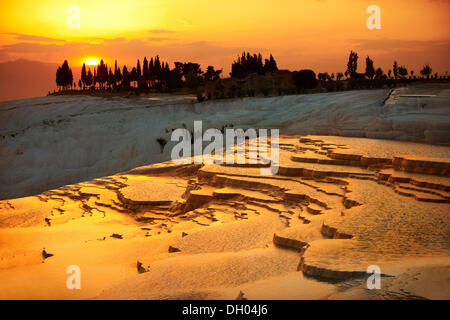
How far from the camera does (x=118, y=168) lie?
85.1ft

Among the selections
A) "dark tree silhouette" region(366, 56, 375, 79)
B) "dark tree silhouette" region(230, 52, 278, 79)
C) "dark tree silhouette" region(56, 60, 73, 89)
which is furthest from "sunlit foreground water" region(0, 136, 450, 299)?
"dark tree silhouette" region(56, 60, 73, 89)

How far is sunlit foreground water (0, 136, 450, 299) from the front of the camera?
6211mm

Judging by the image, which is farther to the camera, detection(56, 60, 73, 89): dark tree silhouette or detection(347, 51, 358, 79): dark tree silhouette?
detection(56, 60, 73, 89): dark tree silhouette

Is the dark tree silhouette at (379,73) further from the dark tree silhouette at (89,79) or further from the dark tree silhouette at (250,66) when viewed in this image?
the dark tree silhouette at (89,79)

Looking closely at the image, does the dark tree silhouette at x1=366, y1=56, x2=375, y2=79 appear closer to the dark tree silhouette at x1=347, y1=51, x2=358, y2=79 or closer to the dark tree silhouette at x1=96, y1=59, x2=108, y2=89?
the dark tree silhouette at x1=347, y1=51, x2=358, y2=79

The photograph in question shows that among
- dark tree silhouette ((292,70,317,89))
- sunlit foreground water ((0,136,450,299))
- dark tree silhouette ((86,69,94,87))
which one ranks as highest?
Result: dark tree silhouette ((86,69,94,87))

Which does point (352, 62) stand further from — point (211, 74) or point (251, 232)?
point (251, 232)

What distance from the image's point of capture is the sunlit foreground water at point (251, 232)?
6.21 meters

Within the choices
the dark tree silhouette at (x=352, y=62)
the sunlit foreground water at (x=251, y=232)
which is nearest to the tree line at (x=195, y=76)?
the dark tree silhouette at (x=352, y=62)

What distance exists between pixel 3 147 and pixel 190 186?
21025 mm

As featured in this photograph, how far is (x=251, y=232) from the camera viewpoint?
9.17m

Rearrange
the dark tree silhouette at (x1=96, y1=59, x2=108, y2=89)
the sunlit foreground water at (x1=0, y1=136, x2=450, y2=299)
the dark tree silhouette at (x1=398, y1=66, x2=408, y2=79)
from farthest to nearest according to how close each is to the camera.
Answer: the dark tree silhouette at (x1=96, y1=59, x2=108, y2=89)
the dark tree silhouette at (x1=398, y1=66, x2=408, y2=79)
the sunlit foreground water at (x1=0, y1=136, x2=450, y2=299)

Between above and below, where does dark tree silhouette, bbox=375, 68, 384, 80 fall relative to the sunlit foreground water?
above

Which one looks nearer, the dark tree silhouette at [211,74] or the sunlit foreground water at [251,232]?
the sunlit foreground water at [251,232]
